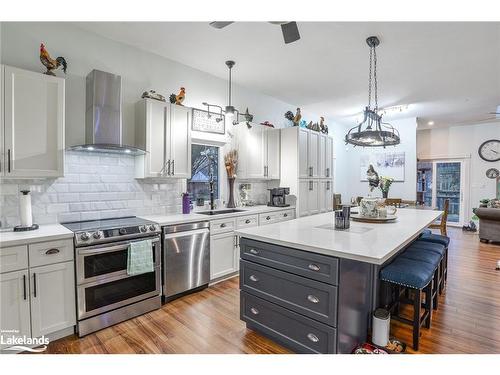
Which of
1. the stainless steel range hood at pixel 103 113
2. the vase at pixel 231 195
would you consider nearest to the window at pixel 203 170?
the vase at pixel 231 195

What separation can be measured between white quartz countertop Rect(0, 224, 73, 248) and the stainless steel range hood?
846 mm

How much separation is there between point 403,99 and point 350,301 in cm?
474

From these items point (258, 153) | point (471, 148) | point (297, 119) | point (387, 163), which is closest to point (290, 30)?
point (258, 153)

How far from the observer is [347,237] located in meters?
2.13

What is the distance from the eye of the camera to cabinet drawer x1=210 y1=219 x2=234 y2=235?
3379 millimetres

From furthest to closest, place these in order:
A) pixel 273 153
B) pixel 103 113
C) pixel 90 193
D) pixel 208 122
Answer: pixel 273 153 → pixel 208 122 → pixel 90 193 → pixel 103 113

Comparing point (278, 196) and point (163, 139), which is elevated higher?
point (163, 139)

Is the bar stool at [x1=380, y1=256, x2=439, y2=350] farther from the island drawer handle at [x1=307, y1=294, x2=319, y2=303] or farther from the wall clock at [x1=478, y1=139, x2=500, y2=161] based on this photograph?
the wall clock at [x1=478, y1=139, x2=500, y2=161]

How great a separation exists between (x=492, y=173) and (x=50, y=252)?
9574 millimetres

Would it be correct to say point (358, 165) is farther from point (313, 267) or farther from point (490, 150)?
point (313, 267)

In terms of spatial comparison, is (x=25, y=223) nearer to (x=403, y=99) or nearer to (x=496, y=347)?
(x=496, y=347)

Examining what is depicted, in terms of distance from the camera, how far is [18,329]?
2.05 meters

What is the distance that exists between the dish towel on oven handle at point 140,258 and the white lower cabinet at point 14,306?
761 millimetres

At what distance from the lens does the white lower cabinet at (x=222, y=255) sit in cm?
A: 341
